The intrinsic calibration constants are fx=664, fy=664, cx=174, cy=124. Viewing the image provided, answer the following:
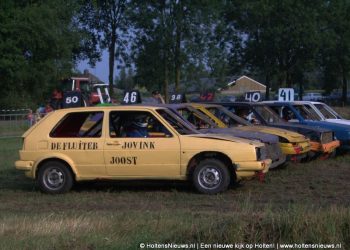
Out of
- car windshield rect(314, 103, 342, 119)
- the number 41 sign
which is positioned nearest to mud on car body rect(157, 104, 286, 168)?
car windshield rect(314, 103, 342, 119)

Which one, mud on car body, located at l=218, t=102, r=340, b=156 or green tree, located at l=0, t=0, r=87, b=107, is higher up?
green tree, located at l=0, t=0, r=87, b=107

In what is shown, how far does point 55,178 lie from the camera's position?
11891 mm

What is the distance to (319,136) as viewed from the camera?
15.6m

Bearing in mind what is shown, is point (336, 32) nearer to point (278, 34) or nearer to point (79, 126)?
point (278, 34)

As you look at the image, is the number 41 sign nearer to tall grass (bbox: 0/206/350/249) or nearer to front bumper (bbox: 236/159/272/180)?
front bumper (bbox: 236/159/272/180)

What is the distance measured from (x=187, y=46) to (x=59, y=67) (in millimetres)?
10425

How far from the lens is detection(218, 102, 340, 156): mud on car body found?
15570 mm

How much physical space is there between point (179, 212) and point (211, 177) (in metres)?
2.24

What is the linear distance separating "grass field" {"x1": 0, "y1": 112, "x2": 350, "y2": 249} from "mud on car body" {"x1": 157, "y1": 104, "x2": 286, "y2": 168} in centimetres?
51

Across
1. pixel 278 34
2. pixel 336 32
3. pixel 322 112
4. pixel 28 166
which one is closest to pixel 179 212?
pixel 28 166

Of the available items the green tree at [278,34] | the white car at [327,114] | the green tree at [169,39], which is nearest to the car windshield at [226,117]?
the white car at [327,114]

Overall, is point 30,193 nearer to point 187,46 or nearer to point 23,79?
point 23,79

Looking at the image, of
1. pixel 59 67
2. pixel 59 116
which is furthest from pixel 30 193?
pixel 59 67

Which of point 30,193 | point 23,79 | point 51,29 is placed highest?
point 51,29
